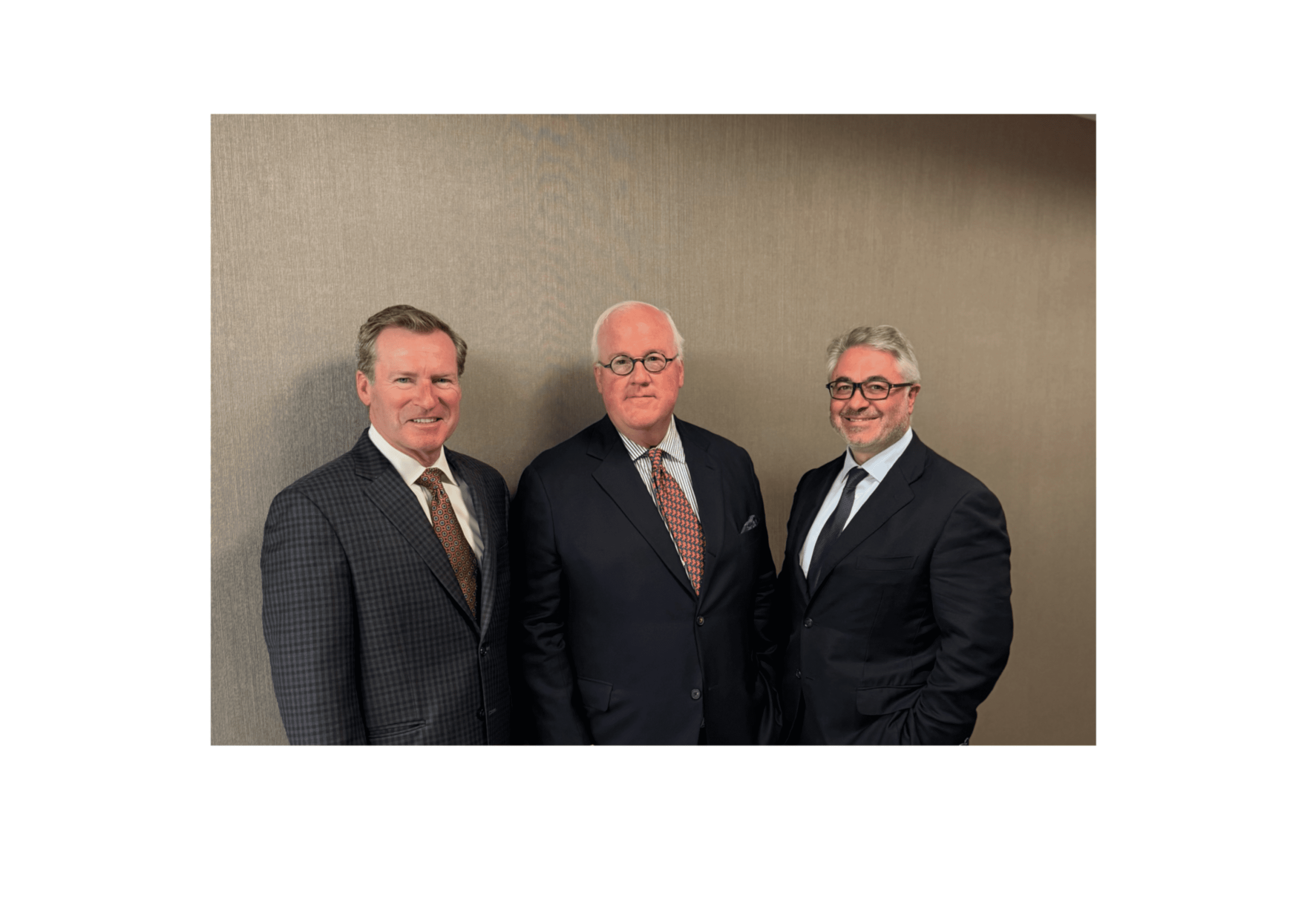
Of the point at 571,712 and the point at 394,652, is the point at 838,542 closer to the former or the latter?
the point at 571,712

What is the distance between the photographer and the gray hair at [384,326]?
2.03m

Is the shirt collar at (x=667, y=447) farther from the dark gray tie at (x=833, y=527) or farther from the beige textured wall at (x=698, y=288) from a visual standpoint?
the dark gray tie at (x=833, y=527)

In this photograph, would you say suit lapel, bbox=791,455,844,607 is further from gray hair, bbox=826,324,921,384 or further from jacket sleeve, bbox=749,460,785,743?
gray hair, bbox=826,324,921,384

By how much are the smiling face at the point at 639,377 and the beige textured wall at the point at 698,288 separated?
1.02ft

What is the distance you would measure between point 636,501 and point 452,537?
50cm

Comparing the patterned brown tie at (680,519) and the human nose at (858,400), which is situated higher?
the human nose at (858,400)

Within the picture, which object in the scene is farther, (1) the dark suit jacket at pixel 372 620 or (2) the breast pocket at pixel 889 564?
(2) the breast pocket at pixel 889 564

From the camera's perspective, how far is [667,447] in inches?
85.7

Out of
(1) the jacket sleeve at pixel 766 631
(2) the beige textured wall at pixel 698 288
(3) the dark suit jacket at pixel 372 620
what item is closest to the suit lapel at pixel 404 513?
(3) the dark suit jacket at pixel 372 620

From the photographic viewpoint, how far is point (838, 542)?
83.2 inches

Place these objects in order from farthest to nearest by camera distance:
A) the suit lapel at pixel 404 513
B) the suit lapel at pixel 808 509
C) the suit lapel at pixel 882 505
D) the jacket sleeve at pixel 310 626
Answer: the suit lapel at pixel 808 509, the suit lapel at pixel 882 505, the suit lapel at pixel 404 513, the jacket sleeve at pixel 310 626

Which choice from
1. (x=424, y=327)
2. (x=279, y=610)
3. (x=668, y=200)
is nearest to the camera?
(x=279, y=610)

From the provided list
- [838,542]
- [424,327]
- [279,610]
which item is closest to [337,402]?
[424,327]

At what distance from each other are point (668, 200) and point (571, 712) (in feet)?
5.24
